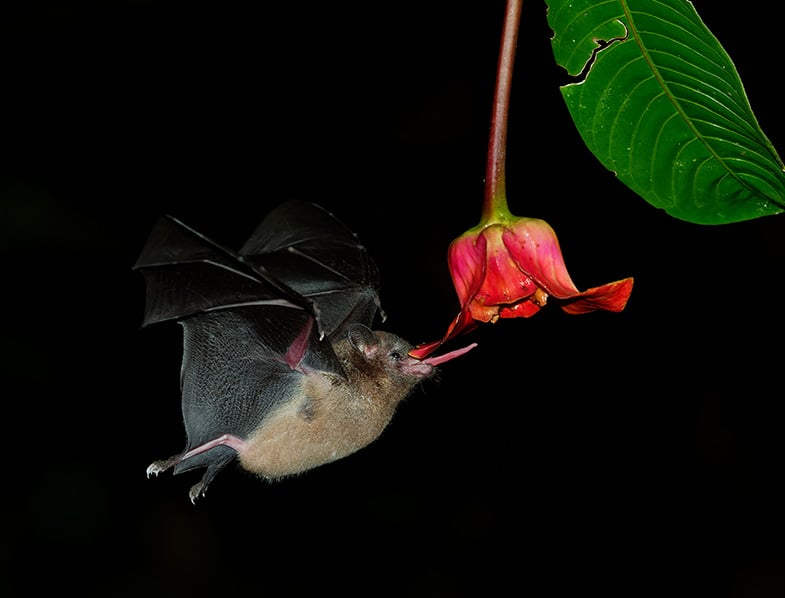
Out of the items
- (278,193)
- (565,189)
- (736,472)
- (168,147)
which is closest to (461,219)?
(565,189)

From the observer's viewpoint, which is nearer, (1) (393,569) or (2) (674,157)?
(2) (674,157)

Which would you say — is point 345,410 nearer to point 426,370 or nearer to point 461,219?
point 426,370

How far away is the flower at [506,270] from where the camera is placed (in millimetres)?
1771

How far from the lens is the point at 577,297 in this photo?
5.57ft

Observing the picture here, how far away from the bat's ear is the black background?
3.39 metres

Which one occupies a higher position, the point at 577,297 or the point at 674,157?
the point at 674,157

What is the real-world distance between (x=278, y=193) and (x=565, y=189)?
7.51 feet

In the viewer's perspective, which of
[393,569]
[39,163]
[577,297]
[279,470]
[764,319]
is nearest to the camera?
[577,297]

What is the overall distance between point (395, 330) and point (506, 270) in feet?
14.6

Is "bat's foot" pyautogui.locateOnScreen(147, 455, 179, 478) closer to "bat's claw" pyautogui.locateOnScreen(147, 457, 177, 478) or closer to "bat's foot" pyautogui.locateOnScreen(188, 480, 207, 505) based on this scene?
"bat's claw" pyautogui.locateOnScreen(147, 457, 177, 478)

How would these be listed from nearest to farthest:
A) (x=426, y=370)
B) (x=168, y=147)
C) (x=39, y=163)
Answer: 1. (x=426, y=370)
2. (x=39, y=163)
3. (x=168, y=147)

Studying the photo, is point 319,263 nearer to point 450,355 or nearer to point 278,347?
point 278,347

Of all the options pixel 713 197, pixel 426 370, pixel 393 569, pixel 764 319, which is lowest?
pixel 393 569

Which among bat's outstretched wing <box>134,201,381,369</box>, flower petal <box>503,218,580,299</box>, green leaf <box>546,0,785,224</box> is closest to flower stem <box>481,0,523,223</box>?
flower petal <box>503,218,580,299</box>
